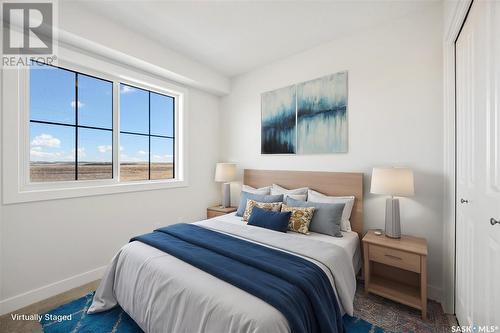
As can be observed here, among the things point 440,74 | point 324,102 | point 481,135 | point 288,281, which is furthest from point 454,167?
point 288,281

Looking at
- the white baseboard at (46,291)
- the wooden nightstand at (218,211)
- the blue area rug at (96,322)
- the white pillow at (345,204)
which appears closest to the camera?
the blue area rug at (96,322)

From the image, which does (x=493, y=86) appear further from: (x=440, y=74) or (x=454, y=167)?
(x=440, y=74)

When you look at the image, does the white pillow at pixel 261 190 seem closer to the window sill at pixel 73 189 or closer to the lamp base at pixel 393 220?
the window sill at pixel 73 189

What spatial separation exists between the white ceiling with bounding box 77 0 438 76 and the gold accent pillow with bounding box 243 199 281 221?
2.00 meters

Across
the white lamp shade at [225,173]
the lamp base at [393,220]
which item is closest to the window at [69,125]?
the white lamp shade at [225,173]

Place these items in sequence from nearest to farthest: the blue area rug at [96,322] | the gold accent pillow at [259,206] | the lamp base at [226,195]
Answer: the blue area rug at [96,322] < the gold accent pillow at [259,206] < the lamp base at [226,195]

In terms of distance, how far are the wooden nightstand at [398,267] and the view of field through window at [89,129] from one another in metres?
2.90

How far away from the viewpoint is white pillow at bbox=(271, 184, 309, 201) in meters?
2.73

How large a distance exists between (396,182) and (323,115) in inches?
47.2

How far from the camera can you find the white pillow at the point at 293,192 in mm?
2727

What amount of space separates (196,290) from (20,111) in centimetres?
235

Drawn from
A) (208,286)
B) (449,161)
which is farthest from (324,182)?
(208,286)

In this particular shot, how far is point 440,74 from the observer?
210 cm

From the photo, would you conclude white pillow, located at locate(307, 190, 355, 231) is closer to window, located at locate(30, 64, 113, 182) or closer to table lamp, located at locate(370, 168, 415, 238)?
table lamp, located at locate(370, 168, 415, 238)
